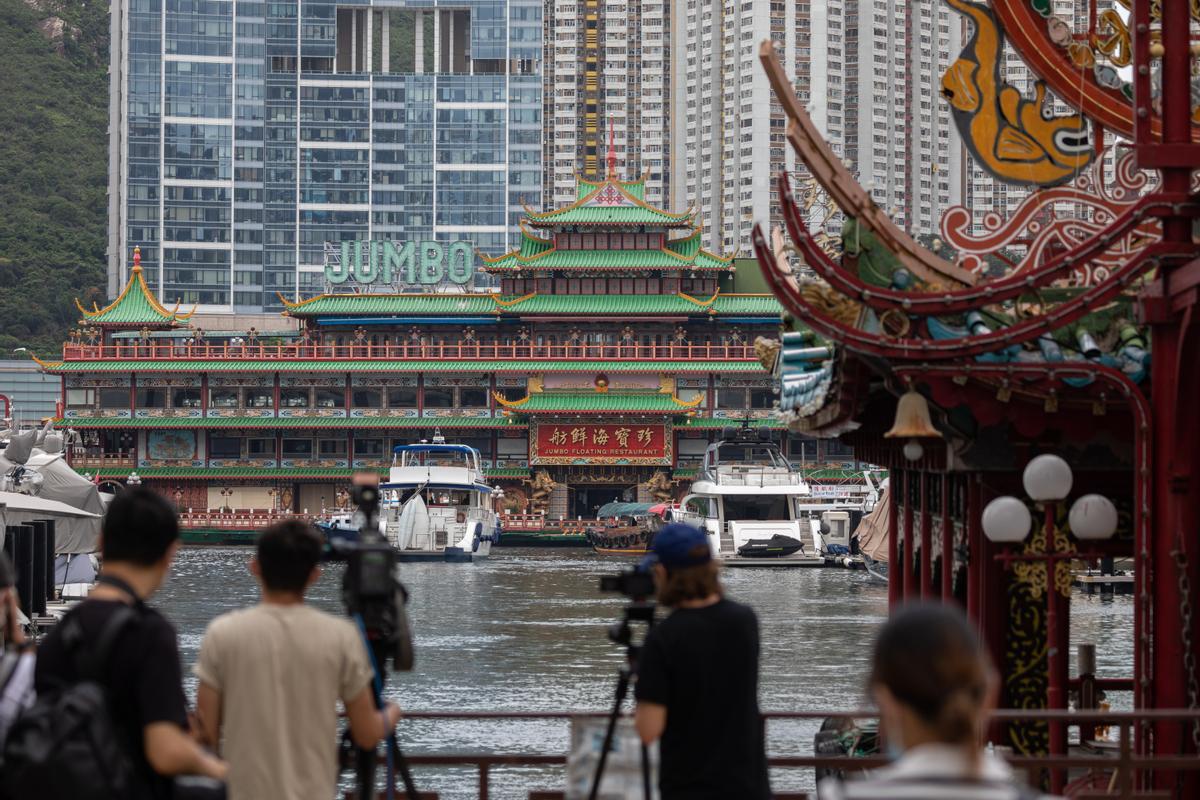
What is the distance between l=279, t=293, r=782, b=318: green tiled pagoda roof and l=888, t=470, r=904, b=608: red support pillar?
54381mm

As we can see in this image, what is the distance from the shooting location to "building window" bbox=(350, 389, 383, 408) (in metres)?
72.4

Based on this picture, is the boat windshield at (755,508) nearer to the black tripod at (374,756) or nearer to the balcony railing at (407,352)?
the balcony railing at (407,352)

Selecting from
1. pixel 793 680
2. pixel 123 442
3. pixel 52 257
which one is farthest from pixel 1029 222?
pixel 52 257

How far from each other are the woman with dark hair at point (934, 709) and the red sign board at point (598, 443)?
6525 centimetres

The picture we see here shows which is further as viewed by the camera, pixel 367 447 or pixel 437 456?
pixel 367 447

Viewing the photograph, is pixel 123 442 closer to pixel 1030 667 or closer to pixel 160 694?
pixel 1030 667

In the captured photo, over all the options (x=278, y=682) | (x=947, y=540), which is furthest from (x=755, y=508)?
(x=278, y=682)

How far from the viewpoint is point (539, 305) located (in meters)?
72.8

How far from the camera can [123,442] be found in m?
72.8

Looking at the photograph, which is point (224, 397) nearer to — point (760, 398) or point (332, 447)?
point (332, 447)

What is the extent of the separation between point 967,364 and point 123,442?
64059 millimetres

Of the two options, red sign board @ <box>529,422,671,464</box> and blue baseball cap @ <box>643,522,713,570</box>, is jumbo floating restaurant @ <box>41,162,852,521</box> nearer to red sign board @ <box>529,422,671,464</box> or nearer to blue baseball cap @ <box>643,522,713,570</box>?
red sign board @ <box>529,422,671,464</box>

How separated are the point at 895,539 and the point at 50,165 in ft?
383

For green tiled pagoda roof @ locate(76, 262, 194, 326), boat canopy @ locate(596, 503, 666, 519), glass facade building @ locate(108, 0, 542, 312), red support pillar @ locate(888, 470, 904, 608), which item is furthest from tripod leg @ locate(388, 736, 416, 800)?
glass facade building @ locate(108, 0, 542, 312)
